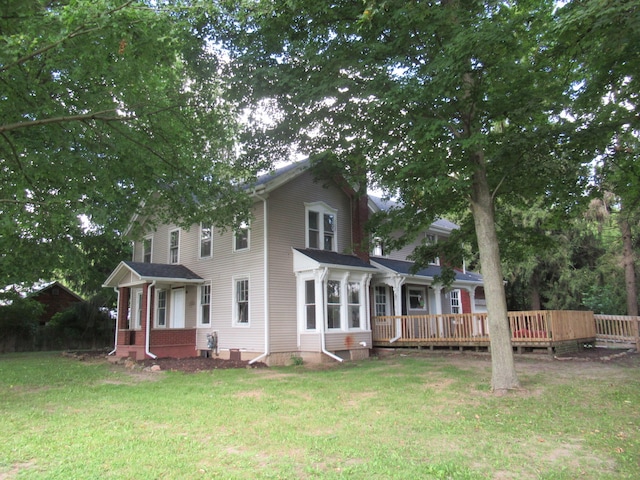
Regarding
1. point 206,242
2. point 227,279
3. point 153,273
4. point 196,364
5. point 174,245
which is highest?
point 174,245

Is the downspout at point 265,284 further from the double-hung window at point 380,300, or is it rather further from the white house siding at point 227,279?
the double-hung window at point 380,300

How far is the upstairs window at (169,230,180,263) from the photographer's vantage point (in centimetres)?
1938

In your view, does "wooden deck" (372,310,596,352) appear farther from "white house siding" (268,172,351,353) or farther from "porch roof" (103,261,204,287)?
"porch roof" (103,261,204,287)

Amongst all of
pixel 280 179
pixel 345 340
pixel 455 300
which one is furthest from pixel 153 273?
pixel 455 300

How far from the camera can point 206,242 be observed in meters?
18.0

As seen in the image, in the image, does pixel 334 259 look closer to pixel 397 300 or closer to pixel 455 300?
pixel 397 300

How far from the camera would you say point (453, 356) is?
49.4 ft

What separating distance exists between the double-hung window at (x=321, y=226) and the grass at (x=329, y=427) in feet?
21.0

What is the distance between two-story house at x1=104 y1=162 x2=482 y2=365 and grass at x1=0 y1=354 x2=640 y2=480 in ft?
12.1

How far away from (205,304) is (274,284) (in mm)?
3803

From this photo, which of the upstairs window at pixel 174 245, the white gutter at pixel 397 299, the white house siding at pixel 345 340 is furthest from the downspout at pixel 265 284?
the upstairs window at pixel 174 245

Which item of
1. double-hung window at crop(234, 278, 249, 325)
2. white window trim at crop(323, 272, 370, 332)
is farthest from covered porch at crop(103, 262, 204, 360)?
white window trim at crop(323, 272, 370, 332)

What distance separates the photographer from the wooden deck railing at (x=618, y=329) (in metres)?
15.6

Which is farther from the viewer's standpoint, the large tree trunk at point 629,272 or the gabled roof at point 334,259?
the large tree trunk at point 629,272
